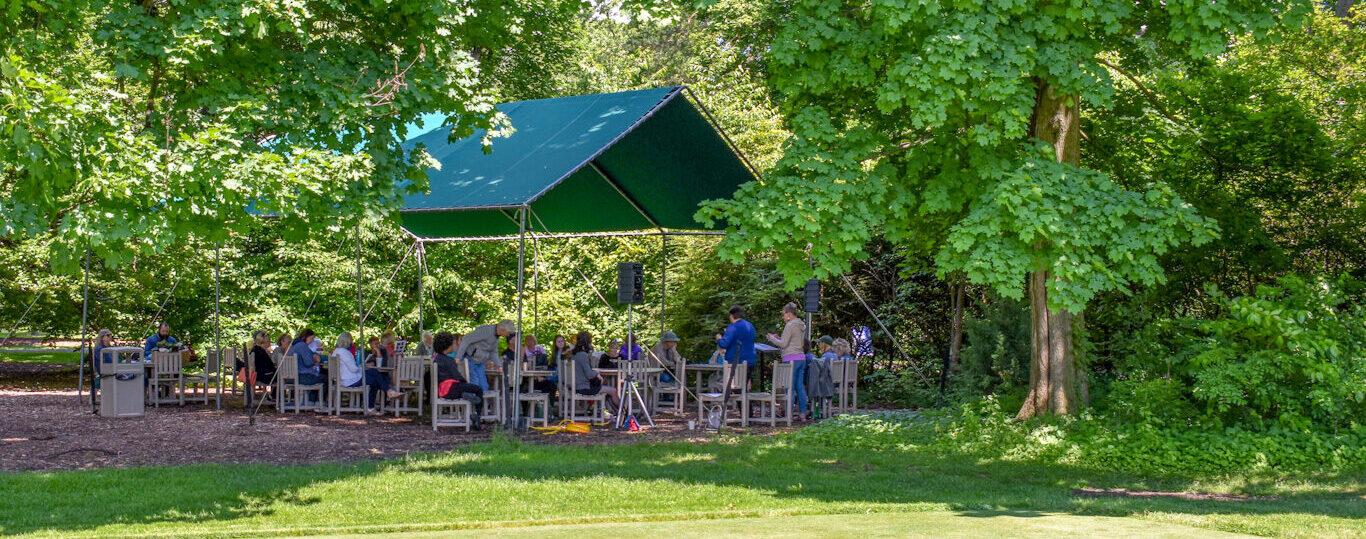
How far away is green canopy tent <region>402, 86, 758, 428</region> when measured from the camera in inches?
499

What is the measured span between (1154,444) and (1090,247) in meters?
1.72

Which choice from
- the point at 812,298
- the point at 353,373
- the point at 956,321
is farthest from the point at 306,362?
the point at 956,321

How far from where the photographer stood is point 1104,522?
263 inches

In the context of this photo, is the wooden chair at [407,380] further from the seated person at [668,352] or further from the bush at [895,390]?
the bush at [895,390]

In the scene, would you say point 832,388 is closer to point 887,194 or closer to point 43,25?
point 887,194

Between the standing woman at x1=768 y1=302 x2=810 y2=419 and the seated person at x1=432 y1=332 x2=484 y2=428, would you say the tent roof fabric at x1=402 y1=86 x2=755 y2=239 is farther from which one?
the standing woman at x1=768 y1=302 x2=810 y2=419

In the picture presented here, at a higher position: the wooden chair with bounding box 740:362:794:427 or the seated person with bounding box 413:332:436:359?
the seated person with bounding box 413:332:436:359

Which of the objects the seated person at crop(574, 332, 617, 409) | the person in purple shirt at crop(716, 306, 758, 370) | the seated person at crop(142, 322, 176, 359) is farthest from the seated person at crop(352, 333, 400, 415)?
the person in purple shirt at crop(716, 306, 758, 370)

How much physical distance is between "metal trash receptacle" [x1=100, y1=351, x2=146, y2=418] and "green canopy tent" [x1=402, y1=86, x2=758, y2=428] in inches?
137

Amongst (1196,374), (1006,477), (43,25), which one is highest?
(43,25)

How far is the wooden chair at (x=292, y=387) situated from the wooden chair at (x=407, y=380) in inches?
40.6

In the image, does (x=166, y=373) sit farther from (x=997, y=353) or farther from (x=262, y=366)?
(x=997, y=353)

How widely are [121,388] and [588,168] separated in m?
5.73

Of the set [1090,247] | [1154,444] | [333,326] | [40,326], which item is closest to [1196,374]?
[1154,444]
